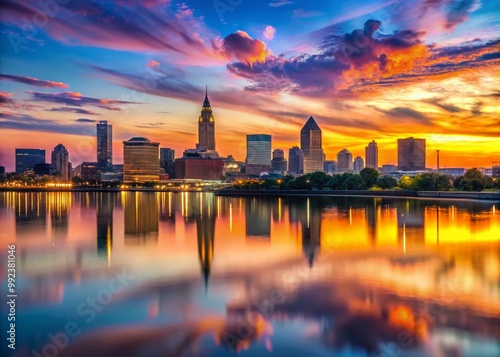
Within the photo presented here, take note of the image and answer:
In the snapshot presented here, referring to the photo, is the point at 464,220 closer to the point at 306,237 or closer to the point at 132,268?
the point at 306,237

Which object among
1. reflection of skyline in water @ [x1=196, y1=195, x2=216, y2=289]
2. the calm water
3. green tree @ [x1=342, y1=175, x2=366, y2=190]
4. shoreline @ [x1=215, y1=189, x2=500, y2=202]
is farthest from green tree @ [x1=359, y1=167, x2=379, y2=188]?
the calm water

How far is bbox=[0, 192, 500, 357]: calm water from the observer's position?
464 inches

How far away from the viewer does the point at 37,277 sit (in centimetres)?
1930

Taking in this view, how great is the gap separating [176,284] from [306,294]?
17.7ft

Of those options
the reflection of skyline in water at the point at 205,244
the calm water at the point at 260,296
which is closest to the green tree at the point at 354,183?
the reflection of skyline in water at the point at 205,244

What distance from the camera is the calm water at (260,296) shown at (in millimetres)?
11789

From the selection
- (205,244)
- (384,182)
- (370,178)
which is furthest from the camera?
(370,178)

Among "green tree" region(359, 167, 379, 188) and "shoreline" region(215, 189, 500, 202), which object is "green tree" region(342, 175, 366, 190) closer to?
"green tree" region(359, 167, 379, 188)

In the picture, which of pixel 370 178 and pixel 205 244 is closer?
pixel 205 244

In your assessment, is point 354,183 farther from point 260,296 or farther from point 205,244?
point 260,296

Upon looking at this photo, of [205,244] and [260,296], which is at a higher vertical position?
[260,296]

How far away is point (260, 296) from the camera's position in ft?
52.4

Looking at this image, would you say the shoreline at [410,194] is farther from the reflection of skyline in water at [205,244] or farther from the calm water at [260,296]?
the reflection of skyline in water at [205,244]

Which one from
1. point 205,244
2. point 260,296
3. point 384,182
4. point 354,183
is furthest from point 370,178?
point 260,296
